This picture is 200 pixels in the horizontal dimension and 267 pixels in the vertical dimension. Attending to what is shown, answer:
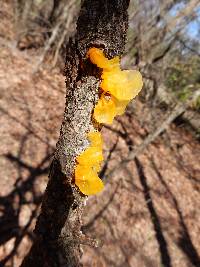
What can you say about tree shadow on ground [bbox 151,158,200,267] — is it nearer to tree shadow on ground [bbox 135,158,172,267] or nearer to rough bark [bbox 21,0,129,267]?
tree shadow on ground [bbox 135,158,172,267]

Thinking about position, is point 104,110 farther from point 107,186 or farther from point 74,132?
point 107,186

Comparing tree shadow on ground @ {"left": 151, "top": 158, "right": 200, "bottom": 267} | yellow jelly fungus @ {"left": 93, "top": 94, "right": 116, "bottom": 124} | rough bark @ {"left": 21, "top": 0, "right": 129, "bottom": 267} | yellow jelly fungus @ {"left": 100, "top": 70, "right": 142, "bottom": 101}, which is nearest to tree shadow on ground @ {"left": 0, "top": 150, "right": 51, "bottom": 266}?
rough bark @ {"left": 21, "top": 0, "right": 129, "bottom": 267}

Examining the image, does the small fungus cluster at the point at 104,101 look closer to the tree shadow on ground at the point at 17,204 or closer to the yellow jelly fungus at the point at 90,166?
the yellow jelly fungus at the point at 90,166

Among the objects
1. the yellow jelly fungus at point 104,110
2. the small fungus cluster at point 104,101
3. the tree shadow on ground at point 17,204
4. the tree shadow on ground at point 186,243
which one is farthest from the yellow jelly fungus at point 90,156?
the tree shadow on ground at point 186,243

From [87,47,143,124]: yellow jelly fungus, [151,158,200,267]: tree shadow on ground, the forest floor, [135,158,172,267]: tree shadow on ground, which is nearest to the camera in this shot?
[87,47,143,124]: yellow jelly fungus

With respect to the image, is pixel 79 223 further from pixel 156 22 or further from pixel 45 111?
pixel 156 22

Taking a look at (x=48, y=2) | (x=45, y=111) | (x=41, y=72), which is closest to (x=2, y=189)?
(x=45, y=111)

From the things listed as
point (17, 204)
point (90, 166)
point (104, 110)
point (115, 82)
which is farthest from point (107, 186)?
point (115, 82)
